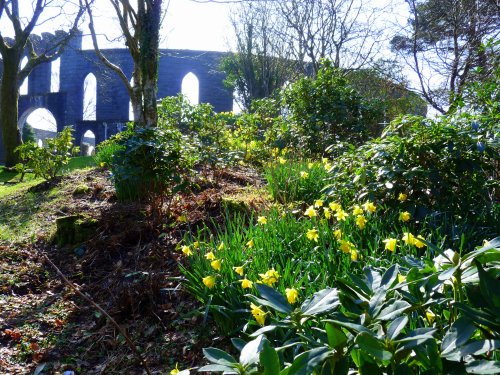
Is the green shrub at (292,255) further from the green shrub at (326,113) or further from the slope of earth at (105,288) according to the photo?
the green shrub at (326,113)

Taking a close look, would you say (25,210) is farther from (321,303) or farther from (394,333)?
(394,333)

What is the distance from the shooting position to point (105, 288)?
3.39 metres

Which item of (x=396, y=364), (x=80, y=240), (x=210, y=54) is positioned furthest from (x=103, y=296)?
(x=210, y=54)

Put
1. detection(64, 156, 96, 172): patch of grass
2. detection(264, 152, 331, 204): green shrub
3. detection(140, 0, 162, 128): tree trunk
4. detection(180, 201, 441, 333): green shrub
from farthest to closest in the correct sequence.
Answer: detection(64, 156, 96, 172): patch of grass → detection(140, 0, 162, 128): tree trunk → detection(264, 152, 331, 204): green shrub → detection(180, 201, 441, 333): green shrub

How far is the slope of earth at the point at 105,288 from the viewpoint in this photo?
8.68 ft

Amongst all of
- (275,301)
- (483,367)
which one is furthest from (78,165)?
(483,367)

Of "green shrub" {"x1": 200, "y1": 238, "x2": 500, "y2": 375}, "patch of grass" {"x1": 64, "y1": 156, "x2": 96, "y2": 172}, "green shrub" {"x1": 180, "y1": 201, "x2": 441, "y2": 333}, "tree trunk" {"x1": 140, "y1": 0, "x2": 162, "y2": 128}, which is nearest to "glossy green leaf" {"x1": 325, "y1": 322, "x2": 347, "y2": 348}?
"green shrub" {"x1": 200, "y1": 238, "x2": 500, "y2": 375}

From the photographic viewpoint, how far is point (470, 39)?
22.8 ft

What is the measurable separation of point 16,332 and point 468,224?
3060 millimetres

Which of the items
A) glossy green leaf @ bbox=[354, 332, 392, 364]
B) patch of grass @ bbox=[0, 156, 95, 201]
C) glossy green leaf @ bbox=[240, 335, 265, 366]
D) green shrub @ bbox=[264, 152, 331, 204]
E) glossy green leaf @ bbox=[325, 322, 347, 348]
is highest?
glossy green leaf @ bbox=[354, 332, 392, 364]

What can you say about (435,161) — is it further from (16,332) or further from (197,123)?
(197,123)

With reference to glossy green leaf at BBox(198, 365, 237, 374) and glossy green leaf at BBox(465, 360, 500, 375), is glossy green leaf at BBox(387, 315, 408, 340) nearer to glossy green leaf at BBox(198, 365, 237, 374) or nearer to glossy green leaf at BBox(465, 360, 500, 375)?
glossy green leaf at BBox(465, 360, 500, 375)

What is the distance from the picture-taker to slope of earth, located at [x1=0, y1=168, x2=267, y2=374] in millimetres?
2645

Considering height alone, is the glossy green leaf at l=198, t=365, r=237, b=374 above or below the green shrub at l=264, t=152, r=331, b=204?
above
